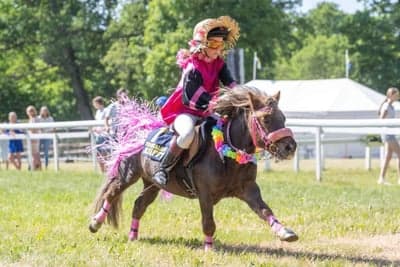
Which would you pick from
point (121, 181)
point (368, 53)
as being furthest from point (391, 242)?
point (368, 53)

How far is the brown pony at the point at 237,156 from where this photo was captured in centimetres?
695

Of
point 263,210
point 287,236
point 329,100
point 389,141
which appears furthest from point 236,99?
point 329,100

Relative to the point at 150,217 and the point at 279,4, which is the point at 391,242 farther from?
the point at 279,4

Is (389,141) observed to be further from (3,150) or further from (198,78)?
(3,150)

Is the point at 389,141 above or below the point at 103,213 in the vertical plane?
below

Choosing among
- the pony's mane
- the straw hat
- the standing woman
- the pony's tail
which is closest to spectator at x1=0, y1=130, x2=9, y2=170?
the standing woman

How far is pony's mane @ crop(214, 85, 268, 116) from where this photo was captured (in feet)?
23.8

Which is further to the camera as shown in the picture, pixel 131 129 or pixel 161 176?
pixel 131 129

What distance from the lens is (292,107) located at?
29484 millimetres

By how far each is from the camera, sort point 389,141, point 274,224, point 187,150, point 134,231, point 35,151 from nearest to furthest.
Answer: point 274,224
point 187,150
point 134,231
point 389,141
point 35,151

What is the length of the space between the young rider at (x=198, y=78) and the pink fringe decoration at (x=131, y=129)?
687mm

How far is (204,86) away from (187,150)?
65 cm

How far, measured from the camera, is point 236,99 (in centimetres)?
739

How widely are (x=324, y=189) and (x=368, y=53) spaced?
39.1m
